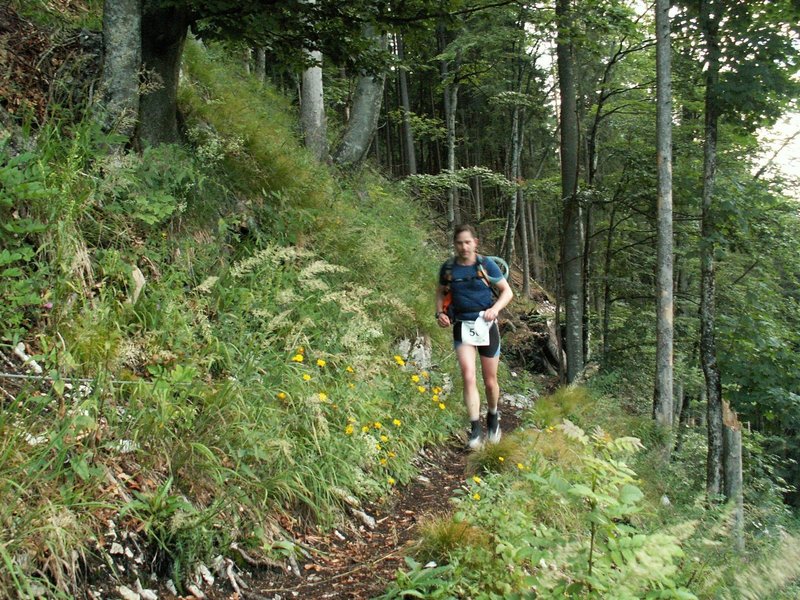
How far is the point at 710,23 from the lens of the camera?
9000mm

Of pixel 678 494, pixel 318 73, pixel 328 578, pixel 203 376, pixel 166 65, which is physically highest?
pixel 318 73

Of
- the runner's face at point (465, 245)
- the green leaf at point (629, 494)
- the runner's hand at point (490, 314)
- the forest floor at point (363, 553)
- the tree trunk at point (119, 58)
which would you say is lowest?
the forest floor at point (363, 553)

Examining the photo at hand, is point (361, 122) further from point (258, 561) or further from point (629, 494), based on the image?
point (629, 494)

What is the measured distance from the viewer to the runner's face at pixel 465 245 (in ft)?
18.3

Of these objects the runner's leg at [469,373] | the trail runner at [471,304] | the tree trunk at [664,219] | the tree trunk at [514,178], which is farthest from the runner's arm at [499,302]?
the tree trunk at [514,178]

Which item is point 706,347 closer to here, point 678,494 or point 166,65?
point 678,494

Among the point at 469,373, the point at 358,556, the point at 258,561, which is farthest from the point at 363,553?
the point at 469,373

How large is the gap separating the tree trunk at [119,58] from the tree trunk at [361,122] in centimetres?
484

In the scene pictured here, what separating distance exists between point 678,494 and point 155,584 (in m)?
6.91

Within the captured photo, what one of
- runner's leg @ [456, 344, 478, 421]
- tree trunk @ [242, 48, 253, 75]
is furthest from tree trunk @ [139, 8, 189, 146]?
tree trunk @ [242, 48, 253, 75]

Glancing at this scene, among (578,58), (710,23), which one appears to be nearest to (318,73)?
(710,23)

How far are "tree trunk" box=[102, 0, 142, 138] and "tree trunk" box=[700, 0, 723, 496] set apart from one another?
27.4 ft

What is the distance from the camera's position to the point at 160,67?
216 inches

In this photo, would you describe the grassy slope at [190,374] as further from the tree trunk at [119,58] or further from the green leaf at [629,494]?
the green leaf at [629,494]
